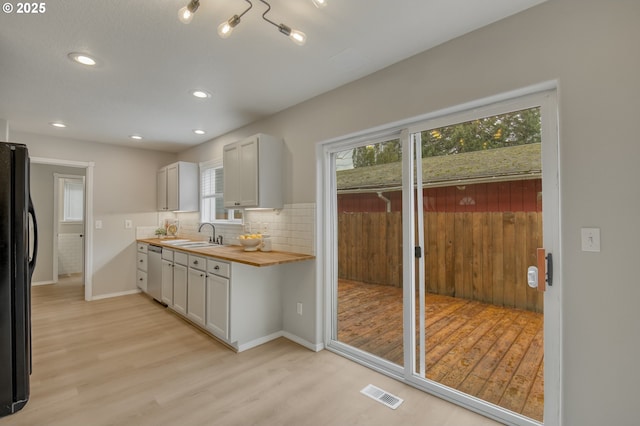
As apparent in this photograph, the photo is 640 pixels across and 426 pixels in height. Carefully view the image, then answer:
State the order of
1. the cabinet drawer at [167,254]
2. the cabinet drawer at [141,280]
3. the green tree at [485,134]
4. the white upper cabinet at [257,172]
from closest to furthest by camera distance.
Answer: the green tree at [485,134] → the white upper cabinet at [257,172] → the cabinet drawer at [167,254] → the cabinet drawer at [141,280]

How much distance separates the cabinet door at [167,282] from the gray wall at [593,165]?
3877 millimetres

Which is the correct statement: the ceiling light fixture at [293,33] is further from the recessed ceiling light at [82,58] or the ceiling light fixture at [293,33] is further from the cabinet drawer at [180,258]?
the cabinet drawer at [180,258]

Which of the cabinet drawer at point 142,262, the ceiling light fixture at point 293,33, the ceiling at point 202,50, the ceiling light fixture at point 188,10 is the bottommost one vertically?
the cabinet drawer at point 142,262

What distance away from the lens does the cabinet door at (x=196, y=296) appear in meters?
3.23

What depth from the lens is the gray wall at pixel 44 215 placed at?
5.57 metres

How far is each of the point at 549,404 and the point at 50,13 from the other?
3.61 meters

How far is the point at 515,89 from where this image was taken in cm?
177

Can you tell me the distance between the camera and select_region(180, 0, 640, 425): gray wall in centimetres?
145

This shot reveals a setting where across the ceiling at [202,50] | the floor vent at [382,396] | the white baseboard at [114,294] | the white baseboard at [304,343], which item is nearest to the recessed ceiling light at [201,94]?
the ceiling at [202,50]

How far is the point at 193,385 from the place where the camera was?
2.31m

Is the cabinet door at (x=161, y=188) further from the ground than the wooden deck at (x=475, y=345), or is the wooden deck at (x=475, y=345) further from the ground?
the cabinet door at (x=161, y=188)

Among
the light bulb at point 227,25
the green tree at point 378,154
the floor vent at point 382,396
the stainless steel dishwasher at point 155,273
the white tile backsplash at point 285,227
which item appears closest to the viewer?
the light bulb at point 227,25

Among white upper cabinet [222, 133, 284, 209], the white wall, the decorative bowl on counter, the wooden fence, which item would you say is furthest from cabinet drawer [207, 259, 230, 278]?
the white wall

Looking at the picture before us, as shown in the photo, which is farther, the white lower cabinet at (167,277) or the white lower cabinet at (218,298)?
the white lower cabinet at (167,277)
